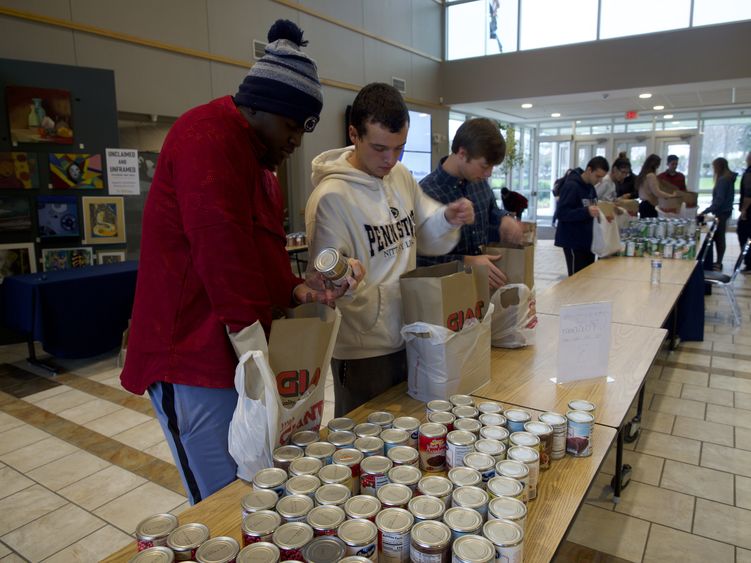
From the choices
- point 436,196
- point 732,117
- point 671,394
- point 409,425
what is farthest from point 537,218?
point 409,425

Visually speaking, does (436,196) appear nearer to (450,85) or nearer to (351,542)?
(351,542)

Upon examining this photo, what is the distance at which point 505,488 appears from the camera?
0.94 metres

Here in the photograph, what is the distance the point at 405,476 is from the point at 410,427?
0.20 m

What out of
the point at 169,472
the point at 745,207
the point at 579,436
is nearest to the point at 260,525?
the point at 579,436

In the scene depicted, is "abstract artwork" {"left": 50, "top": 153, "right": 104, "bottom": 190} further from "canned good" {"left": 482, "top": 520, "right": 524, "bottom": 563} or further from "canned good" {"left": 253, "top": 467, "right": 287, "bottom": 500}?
"canned good" {"left": 482, "top": 520, "right": 524, "bottom": 563}

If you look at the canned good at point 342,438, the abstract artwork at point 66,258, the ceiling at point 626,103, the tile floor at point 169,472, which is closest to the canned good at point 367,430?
the canned good at point 342,438

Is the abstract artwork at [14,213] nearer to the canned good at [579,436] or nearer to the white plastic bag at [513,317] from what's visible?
the white plastic bag at [513,317]

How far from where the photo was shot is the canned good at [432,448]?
112 centimetres

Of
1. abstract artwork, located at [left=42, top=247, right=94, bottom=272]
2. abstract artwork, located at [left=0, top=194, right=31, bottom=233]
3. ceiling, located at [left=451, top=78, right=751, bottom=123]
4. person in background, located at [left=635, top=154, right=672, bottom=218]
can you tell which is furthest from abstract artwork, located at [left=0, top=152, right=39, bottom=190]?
ceiling, located at [left=451, top=78, right=751, bottom=123]

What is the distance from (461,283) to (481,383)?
14.5 inches

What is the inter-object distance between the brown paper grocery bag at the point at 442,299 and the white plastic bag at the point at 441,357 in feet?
0.08

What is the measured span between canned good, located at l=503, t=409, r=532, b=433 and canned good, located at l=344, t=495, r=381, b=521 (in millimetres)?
447

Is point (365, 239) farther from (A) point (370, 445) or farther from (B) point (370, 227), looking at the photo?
(A) point (370, 445)

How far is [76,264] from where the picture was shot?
15.1ft
